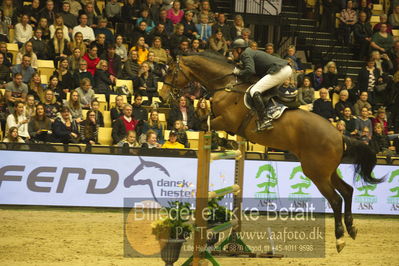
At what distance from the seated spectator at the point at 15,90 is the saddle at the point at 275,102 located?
672 cm

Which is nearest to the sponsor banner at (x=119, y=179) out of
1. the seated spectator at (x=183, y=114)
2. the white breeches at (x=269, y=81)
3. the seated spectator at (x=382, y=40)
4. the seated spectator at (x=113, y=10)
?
the seated spectator at (x=183, y=114)

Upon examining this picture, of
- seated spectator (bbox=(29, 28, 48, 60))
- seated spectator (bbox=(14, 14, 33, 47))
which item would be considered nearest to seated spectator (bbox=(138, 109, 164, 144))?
seated spectator (bbox=(29, 28, 48, 60))

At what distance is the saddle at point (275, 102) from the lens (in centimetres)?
974

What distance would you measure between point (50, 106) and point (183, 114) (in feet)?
10.0

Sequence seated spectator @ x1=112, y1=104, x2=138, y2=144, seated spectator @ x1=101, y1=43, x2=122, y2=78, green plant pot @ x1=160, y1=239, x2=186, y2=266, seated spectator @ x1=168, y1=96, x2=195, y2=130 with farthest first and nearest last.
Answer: seated spectator @ x1=101, y1=43, x2=122, y2=78 → seated spectator @ x1=168, y1=96, x2=195, y2=130 → seated spectator @ x1=112, y1=104, x2=138, y2=144 → green plant pot @ x1=160, y1=239, x2=186, y2=266

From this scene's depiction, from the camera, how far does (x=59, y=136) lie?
14000 millimetres

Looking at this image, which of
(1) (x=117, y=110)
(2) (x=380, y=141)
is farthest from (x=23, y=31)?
(2) (x=380, y=141)

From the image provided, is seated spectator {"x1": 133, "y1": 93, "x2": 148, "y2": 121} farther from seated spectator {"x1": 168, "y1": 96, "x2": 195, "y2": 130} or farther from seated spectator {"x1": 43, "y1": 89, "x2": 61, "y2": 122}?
seated spectator {"x1": 43, "y1": 89, "x2": 61, "y2": 122}

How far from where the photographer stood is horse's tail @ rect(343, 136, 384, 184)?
33.8 feet

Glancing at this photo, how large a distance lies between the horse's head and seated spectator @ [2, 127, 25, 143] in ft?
14.4

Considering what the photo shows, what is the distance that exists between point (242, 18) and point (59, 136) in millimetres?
7921

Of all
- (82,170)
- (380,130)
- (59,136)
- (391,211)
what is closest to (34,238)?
(82,170)

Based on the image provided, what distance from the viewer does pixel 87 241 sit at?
421 inches

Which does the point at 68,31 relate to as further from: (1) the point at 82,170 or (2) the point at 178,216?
(2) the point at 178,216
